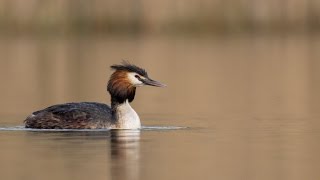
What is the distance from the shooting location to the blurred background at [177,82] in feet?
51.5

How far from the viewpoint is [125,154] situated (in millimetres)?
16391

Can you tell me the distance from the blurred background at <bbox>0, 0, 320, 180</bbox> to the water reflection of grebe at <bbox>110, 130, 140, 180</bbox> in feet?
0.07

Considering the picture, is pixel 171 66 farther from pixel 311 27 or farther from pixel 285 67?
pixel 311 27

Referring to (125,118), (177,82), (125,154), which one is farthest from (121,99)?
(177,82)

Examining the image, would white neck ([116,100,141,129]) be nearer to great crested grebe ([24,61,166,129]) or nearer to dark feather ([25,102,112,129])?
great crested grebe ([24,61,166,129])

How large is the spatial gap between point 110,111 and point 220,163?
4277mm

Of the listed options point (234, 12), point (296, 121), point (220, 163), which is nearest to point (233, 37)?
point (234, 12)

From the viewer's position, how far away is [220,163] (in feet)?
51.2

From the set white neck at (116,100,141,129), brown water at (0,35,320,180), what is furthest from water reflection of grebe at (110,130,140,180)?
white neck at (116,100,141,129)

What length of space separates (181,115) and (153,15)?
27.1 metres

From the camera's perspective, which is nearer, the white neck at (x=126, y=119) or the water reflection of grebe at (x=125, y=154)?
the water reflection of grebe at (x=125, y=154)

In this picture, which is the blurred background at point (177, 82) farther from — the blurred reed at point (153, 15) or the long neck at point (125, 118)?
the long neck at point (125, 118)

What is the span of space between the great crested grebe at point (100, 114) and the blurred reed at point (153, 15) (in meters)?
28.0

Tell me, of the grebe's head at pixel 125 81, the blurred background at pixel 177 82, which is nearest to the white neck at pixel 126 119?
the grebe's head at pixel 125 81
